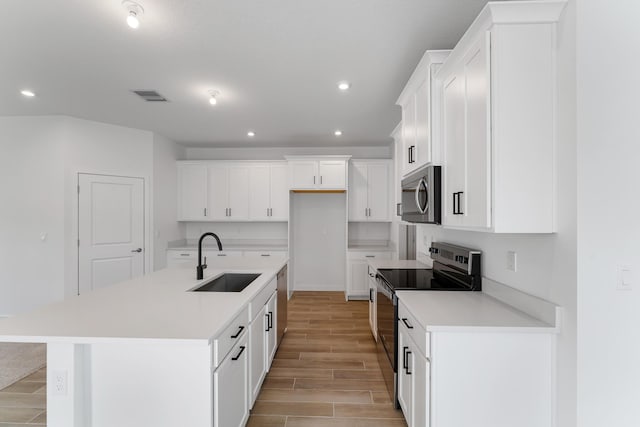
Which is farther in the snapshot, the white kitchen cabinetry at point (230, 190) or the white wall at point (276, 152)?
the white wall at point (276, 152)

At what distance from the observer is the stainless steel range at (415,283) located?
229 cm

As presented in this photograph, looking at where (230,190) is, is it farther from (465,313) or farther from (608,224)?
(608,224)

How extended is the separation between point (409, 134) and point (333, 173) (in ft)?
8.66

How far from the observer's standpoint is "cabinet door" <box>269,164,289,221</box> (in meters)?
5.54

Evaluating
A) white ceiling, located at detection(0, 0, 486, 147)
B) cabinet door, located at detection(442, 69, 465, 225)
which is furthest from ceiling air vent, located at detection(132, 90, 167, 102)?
cabinet door, located at detection(442, 69, 465, 225)

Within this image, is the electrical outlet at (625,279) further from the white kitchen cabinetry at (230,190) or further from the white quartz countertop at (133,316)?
the white kitchen cabinetry at (230,190)

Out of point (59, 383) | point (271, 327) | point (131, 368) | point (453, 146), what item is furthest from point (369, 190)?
point (59, 383)

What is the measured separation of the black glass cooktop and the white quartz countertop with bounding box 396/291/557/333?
106 mm

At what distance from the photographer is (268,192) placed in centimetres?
557

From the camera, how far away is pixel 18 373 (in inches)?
111

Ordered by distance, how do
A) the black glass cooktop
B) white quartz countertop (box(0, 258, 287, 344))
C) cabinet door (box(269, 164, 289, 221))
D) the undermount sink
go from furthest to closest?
cabinet door (box(269, 164, 289, 221)) < the undermount sink < the black glass cooktop < white quartz countertop (box(0, 258, 287, 344))

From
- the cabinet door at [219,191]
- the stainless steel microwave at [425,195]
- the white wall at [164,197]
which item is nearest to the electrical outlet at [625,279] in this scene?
the stainless steel microwave at [425,195]

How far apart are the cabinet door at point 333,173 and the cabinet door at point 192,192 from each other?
209 centimetres

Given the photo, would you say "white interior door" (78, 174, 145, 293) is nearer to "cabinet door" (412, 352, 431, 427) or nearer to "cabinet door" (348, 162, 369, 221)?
"cabinet door" (348, 162, 369, 221)
